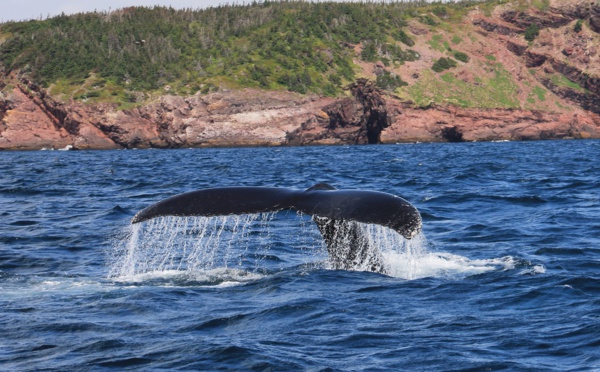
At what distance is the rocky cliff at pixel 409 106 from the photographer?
81500mm

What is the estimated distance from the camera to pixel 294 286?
410 inches

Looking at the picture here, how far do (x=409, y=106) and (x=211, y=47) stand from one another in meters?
27.4

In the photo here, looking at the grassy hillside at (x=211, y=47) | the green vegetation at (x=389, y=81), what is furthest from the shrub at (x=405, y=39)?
the green vegetation at (x=389, y=81)

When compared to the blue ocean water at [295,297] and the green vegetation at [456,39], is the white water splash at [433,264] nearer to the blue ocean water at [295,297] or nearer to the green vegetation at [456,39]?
the blue ocean water at [295,297]

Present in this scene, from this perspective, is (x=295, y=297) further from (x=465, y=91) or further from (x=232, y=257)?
(x=465, y=91)

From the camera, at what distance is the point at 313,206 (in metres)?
8.60

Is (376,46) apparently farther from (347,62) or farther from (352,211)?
(352,211)

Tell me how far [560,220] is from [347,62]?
274 ft

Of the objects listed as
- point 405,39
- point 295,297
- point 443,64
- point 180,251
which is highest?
point 405,39

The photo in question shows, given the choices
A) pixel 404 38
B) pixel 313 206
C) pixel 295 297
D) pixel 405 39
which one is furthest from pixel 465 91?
pixel 313 206

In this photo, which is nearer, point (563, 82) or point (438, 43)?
point (563, 82)

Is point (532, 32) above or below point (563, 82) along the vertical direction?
above

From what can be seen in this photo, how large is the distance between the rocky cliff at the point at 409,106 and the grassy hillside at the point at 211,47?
2.58m

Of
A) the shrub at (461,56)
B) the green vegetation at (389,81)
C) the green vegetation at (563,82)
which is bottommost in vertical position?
the green vegetation at (563,82)
